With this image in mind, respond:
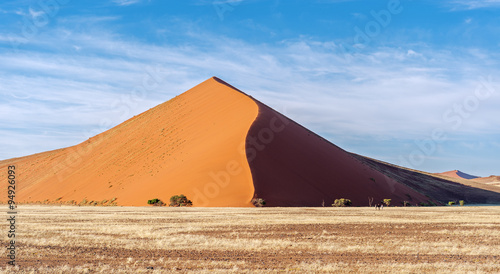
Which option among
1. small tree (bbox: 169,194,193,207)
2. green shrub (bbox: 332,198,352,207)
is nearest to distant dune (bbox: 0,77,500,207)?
small tree (bbox: 169,194,193,207)

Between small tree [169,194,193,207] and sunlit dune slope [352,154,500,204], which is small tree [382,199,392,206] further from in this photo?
sunlit dune slope [352,154,500,204]

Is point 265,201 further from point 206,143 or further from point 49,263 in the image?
point 49,263

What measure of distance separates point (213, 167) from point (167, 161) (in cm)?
1117

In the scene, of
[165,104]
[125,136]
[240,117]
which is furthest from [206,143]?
[165,104]

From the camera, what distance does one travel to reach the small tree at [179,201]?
49.1 m

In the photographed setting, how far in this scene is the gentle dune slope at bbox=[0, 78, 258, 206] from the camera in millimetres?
52312

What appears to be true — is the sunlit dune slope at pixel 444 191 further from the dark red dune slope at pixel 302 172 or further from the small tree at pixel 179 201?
the small tree at pixel 179 201

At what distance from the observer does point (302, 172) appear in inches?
2267

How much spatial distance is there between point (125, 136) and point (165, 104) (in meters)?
14.0

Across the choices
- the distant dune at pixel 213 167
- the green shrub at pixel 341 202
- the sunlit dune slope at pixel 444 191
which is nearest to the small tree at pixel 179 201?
the distant dune at pixel 213 167

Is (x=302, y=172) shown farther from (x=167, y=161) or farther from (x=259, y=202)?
(x=167, y=161)

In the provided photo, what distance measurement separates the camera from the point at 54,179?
7738 centimetres

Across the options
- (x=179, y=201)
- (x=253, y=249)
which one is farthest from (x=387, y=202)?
(x=253, y=249)

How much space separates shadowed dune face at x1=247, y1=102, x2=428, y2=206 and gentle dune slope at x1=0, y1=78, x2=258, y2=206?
1.93m
